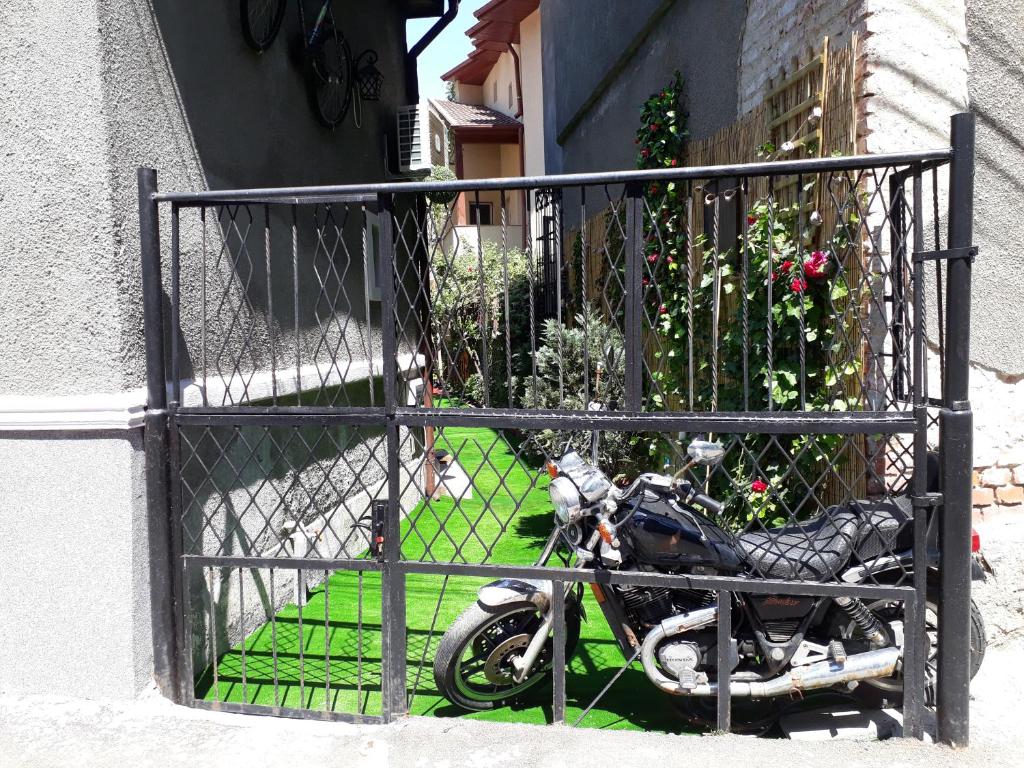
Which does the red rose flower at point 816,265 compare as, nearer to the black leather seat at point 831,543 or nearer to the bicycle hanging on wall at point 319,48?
the black leather seat at point 831,543

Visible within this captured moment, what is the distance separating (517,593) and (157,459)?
1.62 m

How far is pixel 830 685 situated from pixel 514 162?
1014 inches

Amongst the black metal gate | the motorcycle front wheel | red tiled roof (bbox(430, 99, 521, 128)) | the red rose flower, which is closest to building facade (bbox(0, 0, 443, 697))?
the black metal gate

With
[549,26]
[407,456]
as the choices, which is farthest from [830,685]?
[549,26]

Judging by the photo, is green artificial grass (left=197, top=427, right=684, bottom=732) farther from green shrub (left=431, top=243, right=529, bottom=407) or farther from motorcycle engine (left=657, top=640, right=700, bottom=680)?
green shrub (left=431, top=243, right=529, bottom=407)

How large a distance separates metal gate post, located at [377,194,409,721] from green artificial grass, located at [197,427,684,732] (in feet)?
0.39

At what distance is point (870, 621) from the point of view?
3.33 metres

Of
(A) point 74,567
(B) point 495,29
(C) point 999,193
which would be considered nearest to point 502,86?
(B) point 495,29

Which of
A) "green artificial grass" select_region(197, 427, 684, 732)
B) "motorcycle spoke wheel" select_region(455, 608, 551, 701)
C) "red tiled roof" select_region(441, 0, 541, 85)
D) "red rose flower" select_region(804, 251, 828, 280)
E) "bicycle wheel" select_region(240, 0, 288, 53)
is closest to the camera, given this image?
"motorcycle spoke wheel" select_region(455, 608, 551, 701)

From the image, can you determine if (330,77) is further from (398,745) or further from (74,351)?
(398,745)

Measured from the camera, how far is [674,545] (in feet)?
10.8

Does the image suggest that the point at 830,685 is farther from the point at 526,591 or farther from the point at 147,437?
the point at 147,437

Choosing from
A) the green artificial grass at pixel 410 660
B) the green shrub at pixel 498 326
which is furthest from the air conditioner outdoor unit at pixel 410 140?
the green artificial grass at pixel 410 660

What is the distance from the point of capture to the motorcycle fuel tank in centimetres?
328
